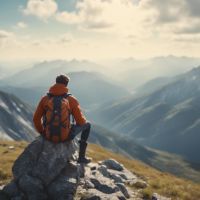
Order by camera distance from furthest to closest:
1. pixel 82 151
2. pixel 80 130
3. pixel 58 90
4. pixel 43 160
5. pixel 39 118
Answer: pixel 82 151, pixel 80 130, pixel 39 118, pixel 58 90, pixel 43 160

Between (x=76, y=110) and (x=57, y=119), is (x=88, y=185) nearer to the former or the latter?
(x=76, y=110)

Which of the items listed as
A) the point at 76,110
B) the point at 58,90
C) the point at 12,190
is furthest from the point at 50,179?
the point at 58,90

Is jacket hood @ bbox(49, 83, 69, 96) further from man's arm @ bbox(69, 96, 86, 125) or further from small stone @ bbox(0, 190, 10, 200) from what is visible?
small stone @ bbox(0, 190, 10, 200)

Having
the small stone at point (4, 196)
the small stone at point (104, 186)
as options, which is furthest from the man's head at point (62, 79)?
the small stone at point (4, 196)

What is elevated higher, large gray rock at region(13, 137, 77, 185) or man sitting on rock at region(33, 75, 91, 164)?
man sitting on rock at region(33, 75, 91, 164)

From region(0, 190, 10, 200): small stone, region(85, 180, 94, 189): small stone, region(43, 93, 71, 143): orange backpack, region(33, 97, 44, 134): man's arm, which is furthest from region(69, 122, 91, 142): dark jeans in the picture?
region(0, 190, 10, 200): small stone

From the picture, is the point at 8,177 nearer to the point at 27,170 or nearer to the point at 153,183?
the point at 27,170

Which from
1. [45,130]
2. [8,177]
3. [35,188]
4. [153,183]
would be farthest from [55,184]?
[153,183]

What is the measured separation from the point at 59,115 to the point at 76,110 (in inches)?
47.7

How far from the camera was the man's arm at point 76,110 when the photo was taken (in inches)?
708

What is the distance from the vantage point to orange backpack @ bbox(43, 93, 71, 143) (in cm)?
1725

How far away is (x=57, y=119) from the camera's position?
1725 centimetres

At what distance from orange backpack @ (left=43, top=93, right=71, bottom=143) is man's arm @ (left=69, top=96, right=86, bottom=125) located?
37cm

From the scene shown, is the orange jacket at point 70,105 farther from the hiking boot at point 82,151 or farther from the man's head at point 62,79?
the hiking boot at point 82,151
